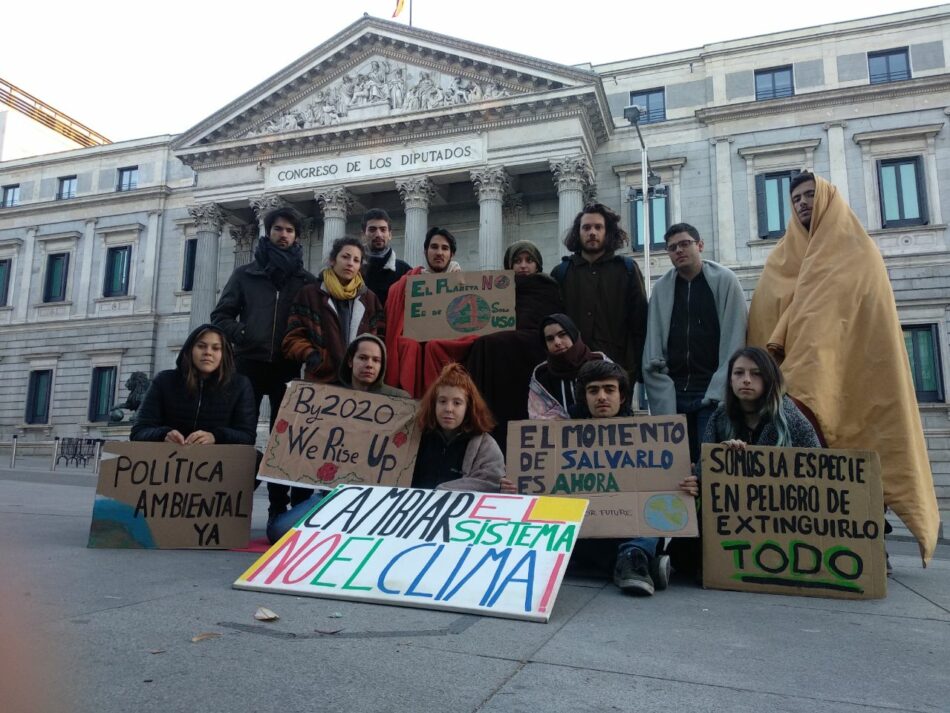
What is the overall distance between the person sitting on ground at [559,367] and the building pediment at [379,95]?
769 inches

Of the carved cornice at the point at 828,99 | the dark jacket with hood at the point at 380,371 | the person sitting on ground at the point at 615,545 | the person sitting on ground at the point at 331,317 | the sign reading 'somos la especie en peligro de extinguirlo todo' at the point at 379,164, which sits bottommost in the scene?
the person sitting on ground at the point at 615,545

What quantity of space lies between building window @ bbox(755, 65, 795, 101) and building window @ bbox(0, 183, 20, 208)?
108 ft

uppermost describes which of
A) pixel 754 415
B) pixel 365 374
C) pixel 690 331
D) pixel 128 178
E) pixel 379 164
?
pixel 128 178

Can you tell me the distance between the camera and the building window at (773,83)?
23094mm

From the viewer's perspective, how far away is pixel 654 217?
77.5ft

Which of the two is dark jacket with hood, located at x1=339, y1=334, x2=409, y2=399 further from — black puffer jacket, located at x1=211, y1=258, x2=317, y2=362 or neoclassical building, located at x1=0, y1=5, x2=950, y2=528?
neoclassical building, located at x1=0, y1=5, x2=950, y2=528

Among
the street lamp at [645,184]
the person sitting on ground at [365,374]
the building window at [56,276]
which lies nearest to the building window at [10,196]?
the building window at [56,276]

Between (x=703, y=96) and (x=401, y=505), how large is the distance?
2377cm

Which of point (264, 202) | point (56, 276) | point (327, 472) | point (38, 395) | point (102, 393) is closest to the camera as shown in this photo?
point (327, 472)

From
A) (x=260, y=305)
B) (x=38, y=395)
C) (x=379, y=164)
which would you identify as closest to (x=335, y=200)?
(x=379, y=164)

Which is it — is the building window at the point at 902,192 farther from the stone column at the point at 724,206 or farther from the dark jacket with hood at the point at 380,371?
the dark jacket with hood at the point at 380,371

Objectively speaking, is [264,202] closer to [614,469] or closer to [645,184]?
[645,184]

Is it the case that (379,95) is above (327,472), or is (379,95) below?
above

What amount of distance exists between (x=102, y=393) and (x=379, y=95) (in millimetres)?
17360
